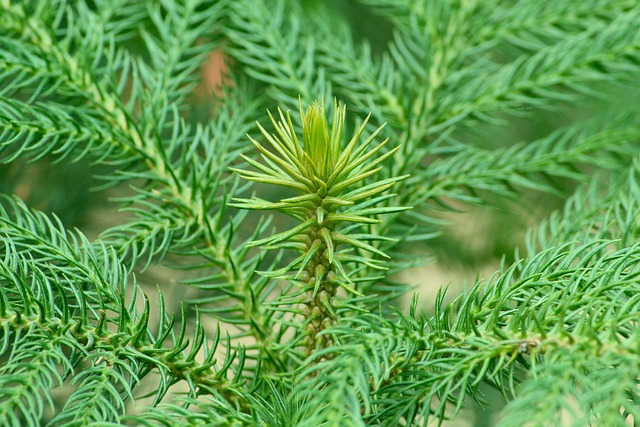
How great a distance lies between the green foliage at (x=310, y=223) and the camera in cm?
41

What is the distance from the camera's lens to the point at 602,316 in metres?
0.40

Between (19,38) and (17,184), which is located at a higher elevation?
(19,38)

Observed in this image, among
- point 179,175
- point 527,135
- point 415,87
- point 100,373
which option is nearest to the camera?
point 100,373

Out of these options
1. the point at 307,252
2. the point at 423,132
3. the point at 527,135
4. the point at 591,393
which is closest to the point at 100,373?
the point at 307,252

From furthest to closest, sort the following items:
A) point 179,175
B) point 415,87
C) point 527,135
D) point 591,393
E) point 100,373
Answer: point 527,135, point 415,87, point 179,175, point 100,373, point 591,393

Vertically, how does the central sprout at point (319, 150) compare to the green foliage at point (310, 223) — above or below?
above

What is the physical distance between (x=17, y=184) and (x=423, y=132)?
16.8 inches

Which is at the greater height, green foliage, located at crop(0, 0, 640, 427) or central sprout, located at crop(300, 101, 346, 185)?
central sprout, located at crop(300, 101, 346, 185)

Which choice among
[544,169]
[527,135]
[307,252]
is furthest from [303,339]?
[527,135]

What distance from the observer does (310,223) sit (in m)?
0.43

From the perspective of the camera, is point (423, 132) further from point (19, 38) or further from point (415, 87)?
point (19, 38)

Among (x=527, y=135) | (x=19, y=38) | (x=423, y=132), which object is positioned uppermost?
(x=19, y=38)

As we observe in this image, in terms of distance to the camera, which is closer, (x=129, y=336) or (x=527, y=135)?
(x=129, y=336)

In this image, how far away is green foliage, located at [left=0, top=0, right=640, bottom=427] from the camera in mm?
413
